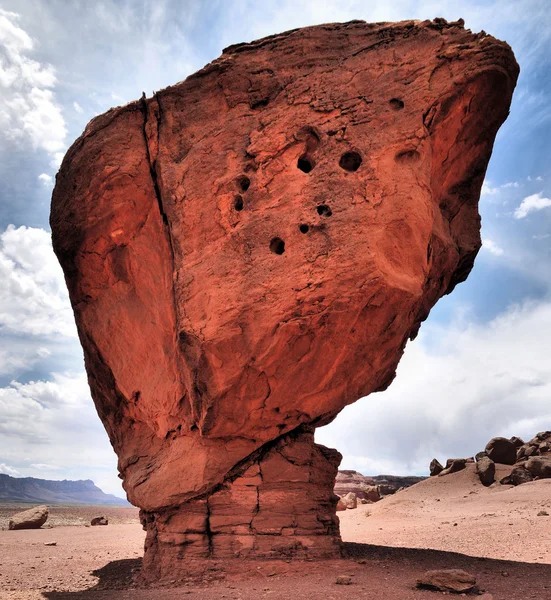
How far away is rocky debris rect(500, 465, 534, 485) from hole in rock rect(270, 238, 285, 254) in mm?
21694

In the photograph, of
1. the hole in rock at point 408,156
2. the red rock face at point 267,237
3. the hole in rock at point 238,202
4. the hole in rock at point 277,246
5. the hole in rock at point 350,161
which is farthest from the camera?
the hole in rock at point 238,202

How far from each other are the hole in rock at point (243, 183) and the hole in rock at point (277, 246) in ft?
4.24

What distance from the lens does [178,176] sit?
9.62m

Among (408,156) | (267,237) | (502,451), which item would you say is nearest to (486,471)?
(502,451)

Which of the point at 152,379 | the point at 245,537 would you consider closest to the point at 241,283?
the point at 152,379

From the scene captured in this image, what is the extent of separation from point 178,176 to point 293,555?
22.7 ft

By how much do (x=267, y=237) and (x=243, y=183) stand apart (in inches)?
53.8

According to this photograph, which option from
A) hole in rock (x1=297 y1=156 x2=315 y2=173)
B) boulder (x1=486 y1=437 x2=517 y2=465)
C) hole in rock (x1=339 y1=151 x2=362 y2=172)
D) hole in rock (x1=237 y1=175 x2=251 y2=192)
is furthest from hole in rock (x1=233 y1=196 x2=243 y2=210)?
boulder (x1=486 y1=437 x2=517 y2=465)

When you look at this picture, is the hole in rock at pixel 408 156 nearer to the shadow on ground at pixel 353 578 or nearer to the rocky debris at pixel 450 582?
the rocky debris at pixel 450 582

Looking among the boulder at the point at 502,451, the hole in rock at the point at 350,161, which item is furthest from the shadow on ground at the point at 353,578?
the boulder at the point at 502,451

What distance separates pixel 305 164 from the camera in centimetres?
933

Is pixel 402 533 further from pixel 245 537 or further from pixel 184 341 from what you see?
pixel 184 341

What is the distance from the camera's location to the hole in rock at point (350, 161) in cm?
881

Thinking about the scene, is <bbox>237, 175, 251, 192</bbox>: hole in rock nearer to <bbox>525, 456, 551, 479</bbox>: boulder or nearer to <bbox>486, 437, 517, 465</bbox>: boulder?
<bbox>525, 456, 551, 479</bbox>: boulder
